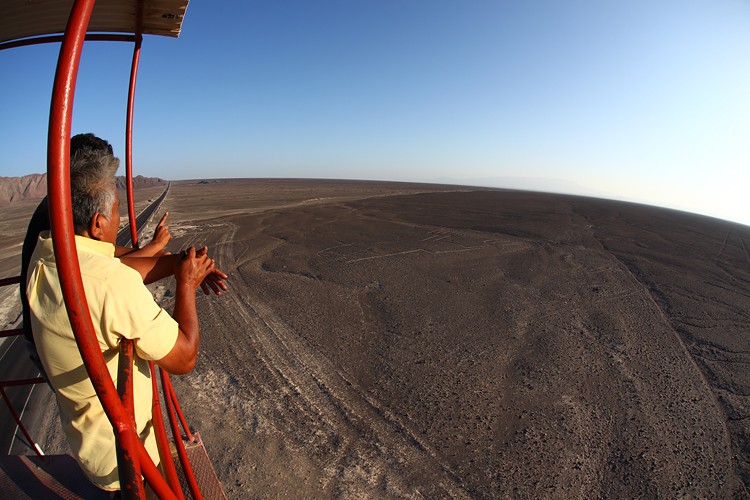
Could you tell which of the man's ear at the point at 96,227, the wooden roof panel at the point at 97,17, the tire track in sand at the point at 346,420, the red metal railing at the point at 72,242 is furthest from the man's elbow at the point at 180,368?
the tire track in sand at the point at 346,420

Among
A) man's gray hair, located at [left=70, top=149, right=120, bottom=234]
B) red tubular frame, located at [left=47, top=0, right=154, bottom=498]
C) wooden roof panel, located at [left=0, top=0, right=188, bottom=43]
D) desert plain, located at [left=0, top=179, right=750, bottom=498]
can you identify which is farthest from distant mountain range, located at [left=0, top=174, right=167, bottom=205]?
red tubular frame, located at [left=47, top=0, right=154, bottom=498]

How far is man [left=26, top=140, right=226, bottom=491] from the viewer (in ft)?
4.04

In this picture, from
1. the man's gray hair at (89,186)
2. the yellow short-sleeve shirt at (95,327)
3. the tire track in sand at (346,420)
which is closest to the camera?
the yellow short-sleeve shirt at (95,327)

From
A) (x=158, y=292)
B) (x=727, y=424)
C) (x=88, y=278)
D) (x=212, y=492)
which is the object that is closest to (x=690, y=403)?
(x=727, y=424)

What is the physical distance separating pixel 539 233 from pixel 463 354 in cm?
1322

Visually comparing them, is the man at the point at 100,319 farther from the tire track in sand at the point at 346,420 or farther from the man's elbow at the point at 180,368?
the tire track in sand at the point at 346,420

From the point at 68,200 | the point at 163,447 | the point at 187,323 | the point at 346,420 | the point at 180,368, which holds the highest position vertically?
the point at 68,200

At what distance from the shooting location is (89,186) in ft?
4.72

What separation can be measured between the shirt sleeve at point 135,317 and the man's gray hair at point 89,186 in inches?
12.0

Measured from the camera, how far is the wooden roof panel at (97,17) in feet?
6.32

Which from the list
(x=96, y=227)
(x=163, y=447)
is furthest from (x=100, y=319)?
(x=163, y=447)

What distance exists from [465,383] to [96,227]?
15.1 feet

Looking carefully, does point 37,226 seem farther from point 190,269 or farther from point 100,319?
point 100,319

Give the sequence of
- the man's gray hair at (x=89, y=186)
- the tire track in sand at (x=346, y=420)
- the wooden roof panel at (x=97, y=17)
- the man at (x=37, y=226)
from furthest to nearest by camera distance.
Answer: the tire track in sand at (x=346, y=420), the wooden roof panel at (x=97, y=17), the man at (x=37, y=226), the man's gray hair at (x=89, y=186)
